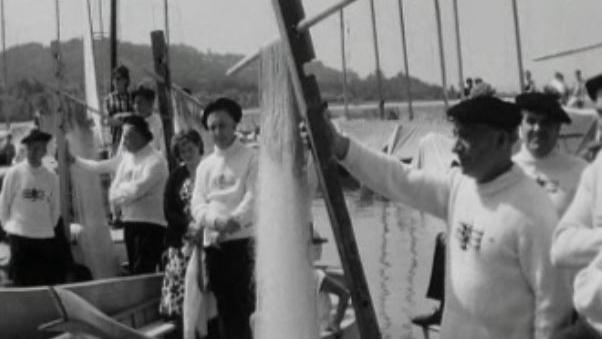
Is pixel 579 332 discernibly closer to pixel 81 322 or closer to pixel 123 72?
pixel 81 322

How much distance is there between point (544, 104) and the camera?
4.37m

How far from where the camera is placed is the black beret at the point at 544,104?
4.35m

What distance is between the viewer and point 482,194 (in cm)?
355

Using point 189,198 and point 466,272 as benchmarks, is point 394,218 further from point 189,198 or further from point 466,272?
point 466,272

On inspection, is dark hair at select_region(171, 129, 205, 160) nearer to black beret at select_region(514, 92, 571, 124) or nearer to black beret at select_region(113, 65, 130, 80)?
black beret at select_region(514, 92, 571, 124)

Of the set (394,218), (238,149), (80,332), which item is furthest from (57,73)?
(394,218)

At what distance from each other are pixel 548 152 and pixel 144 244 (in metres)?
4.01

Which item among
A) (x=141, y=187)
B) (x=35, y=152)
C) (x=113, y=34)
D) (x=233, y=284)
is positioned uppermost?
(x=113, y=34)

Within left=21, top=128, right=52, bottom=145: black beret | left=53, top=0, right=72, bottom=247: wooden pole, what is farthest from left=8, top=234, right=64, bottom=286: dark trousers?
left=21, top=128, right=52, bottom=145: black beret

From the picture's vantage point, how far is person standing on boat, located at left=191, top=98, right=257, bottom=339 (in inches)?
233

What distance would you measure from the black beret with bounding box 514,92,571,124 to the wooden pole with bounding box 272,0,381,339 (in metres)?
1.17

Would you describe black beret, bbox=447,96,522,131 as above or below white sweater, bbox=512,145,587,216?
Answer: above

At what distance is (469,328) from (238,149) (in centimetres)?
273

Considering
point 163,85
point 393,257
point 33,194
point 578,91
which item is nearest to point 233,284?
point 33,194
